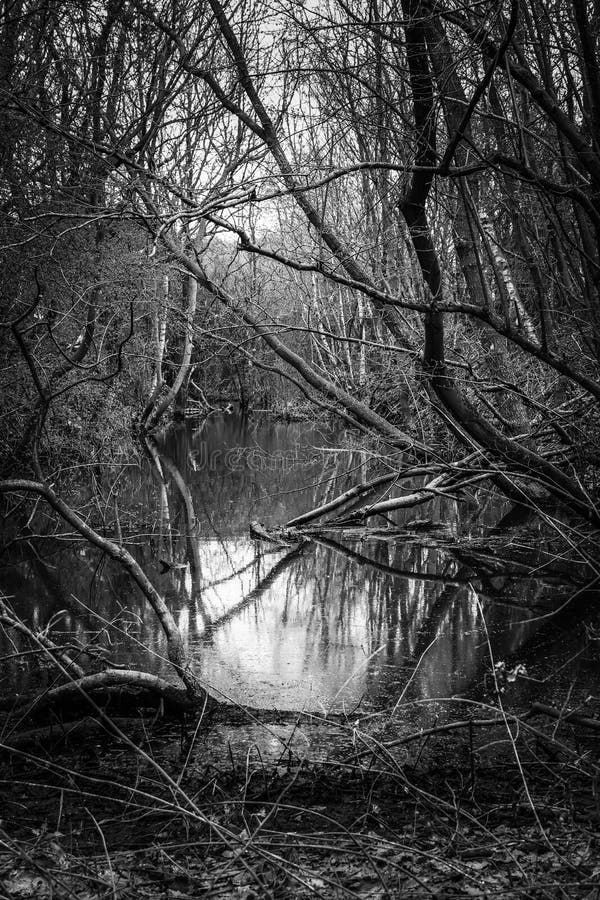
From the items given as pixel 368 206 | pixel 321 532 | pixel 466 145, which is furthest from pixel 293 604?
pixel 368 206

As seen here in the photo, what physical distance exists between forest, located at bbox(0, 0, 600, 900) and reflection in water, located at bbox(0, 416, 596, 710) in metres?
0.05

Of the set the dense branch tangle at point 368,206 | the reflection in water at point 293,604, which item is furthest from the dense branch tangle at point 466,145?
the reflection in water at point 293,604

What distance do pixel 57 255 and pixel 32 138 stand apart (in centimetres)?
159

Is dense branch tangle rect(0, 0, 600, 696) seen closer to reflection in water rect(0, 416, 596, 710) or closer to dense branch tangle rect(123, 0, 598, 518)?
dense branch tangle rect(123, 0, 598, 518)

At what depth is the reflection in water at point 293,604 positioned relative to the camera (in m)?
5.74

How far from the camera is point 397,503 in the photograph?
10.3 metres

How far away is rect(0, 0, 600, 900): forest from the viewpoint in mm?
3361

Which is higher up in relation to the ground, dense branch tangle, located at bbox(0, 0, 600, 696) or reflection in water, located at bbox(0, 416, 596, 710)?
dense branch tangle, located at bbox(0, 0, 600, 696)

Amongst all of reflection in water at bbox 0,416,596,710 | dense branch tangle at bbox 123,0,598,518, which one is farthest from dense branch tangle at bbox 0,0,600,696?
reflection in water at bbox 0,416,596,710

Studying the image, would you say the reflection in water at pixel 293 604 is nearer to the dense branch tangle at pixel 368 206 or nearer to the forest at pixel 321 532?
the forest at pixel 321 532

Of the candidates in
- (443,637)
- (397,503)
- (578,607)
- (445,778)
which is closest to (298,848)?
(445,778)

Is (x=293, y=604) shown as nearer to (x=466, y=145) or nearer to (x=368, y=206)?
(x=466, y=145)

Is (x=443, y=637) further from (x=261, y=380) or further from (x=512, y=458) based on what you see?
(x=261, y=380)

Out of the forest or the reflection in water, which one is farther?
the reflection in water
